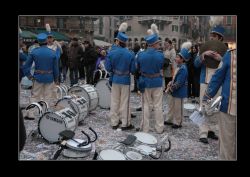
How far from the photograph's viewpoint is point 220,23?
6.07m

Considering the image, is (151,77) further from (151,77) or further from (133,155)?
(133,155)

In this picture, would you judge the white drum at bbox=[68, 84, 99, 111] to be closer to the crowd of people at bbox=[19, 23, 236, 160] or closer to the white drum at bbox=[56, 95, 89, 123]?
the crowd of people at bbox=[19, 23, 236, 160]

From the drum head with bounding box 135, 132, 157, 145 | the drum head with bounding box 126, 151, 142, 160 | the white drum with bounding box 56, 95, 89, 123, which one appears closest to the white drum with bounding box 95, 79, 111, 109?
the white drum with bounding box 56, 95, 89, 123

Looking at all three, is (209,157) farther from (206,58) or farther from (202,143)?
(206,58)

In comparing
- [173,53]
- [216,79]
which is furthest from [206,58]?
[173,53]

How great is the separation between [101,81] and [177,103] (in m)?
2.54

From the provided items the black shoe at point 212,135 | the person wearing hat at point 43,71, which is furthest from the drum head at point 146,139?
the person wearing hat at point 43,71

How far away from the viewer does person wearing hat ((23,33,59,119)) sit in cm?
774

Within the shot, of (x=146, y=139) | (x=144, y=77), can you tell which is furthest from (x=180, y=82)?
(x=146, y=139)

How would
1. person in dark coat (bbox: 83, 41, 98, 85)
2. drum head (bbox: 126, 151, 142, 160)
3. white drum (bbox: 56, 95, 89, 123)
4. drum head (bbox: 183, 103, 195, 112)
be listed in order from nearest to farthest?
1. drum head (bbox: 126, 151, 142, 160)
2. white drum (bbox: 56, 95, 89, 123)
3. drum head (bbox: 183, 103, 195, 112)
4. person in dark coat (bbox: 83, 41, 98, 85)

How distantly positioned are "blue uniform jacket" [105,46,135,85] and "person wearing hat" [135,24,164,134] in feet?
0.76

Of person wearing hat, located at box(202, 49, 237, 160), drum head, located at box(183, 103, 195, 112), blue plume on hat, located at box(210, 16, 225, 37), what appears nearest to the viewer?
person wearing hat, located at box(202, 49, 237, 160)

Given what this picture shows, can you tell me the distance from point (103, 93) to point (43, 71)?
2134mm

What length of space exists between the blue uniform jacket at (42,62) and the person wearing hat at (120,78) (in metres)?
1.28
